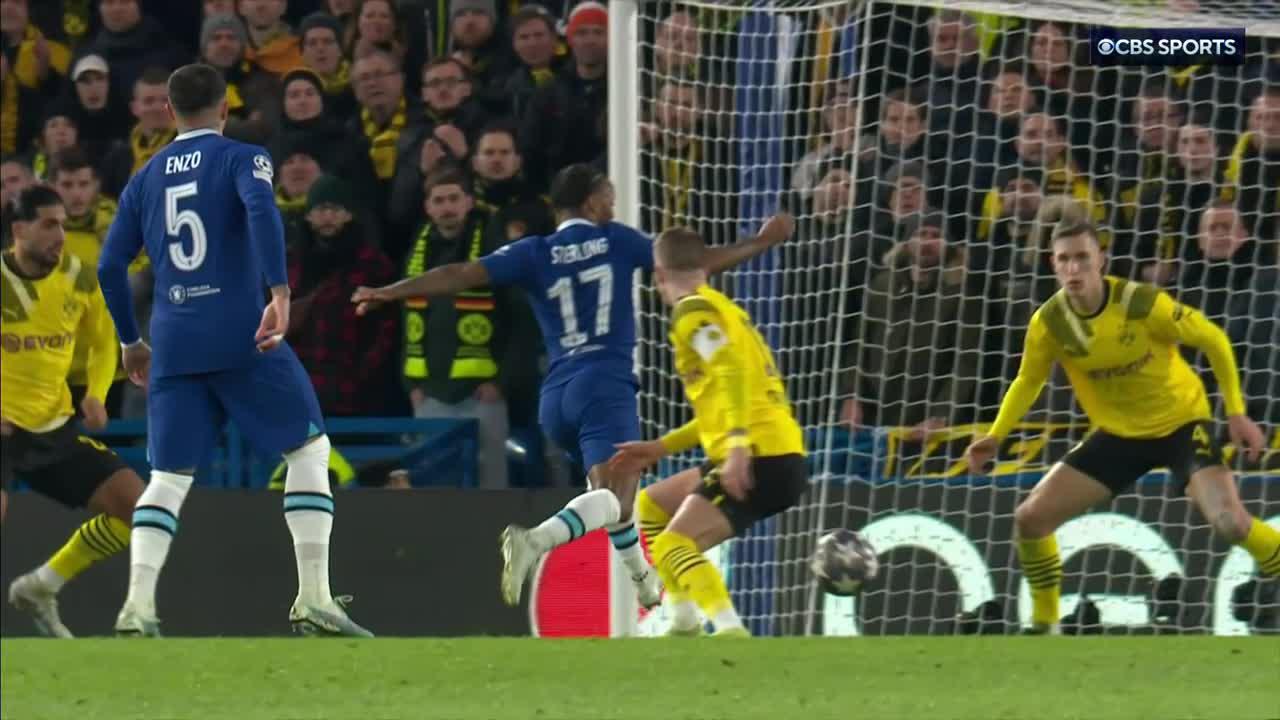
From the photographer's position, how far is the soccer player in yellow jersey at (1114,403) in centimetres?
1012

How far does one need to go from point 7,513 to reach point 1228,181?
20.2ft

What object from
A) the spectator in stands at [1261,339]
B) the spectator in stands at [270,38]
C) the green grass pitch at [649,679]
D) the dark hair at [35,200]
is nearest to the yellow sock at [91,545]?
the dark hair at [35,200]

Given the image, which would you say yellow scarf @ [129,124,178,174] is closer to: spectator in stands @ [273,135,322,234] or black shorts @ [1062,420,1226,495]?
spectator in stands @ [273,135,322,234]

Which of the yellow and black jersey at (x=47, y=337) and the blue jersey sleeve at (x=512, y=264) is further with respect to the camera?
the yellow and black jersey at (x=47, y=337)

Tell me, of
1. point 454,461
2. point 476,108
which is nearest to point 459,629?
point 454,461

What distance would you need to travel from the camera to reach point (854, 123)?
40.0 ft

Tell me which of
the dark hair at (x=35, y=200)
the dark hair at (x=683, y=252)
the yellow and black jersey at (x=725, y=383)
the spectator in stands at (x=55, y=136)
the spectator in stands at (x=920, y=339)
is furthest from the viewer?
the spectator in stands at (x=55, y=136)

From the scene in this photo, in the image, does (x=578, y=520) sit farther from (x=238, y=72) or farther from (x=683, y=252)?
(x=238, y=72)

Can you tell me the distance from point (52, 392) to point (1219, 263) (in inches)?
208

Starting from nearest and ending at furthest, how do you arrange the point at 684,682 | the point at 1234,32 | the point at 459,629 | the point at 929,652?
the point at 684,682
the point at 929,652
the point at 1234,32
the point at 459,629

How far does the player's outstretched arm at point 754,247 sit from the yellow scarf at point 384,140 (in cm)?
344

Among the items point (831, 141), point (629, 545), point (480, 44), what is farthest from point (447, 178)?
point (629, 545)

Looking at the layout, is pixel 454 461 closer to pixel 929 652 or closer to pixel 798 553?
pixel 798 553

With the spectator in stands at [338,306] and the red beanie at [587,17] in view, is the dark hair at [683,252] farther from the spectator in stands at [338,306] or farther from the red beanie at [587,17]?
the red beanie at [587,17]
